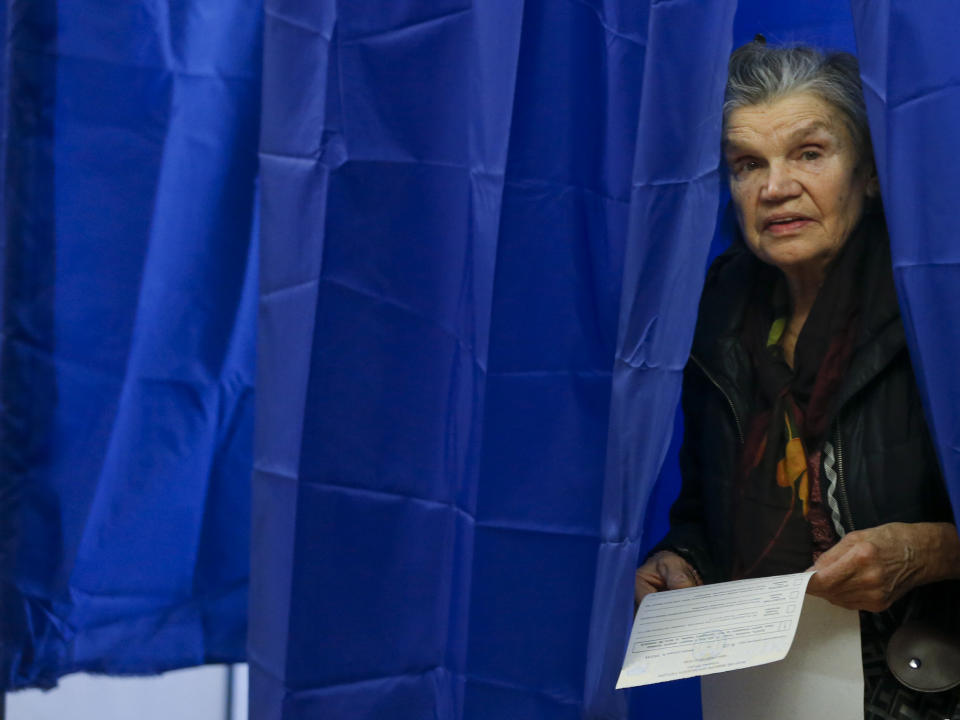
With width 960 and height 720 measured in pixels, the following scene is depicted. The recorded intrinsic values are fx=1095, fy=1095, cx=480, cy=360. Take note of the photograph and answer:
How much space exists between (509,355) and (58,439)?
1.73ft

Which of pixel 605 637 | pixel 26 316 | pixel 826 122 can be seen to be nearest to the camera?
pixel 605 637

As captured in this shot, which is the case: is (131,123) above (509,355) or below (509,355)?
above

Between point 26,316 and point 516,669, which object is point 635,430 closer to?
point 516,669

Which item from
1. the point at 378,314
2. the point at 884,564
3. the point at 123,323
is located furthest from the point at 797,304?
the point at 123,323

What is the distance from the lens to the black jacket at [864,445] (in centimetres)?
133

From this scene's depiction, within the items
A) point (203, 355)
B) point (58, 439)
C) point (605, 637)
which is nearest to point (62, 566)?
point (58, 439)

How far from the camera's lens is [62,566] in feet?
4.07

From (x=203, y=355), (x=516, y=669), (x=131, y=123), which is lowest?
(x=516, y=669)

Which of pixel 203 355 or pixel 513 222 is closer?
pixel 513 222

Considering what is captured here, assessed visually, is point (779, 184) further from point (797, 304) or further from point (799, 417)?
point (799, 417)

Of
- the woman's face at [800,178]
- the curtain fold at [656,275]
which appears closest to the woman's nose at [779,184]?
the woman's face at [800,178]

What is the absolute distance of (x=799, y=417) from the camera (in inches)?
55.5

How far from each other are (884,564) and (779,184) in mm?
495

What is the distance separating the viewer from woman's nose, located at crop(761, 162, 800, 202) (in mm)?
1411
